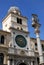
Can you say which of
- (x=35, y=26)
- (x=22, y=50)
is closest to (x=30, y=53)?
(x=22, y=50)

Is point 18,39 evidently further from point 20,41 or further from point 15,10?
point 15,10

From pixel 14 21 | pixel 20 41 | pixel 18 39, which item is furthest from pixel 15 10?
pixel 20 41

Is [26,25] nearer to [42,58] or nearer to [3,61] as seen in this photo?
[3,61]

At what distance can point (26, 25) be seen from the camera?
3716cm

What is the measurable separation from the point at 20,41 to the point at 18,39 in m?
0.59

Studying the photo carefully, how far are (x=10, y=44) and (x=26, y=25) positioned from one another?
23.2 ft

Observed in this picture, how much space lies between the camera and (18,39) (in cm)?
3397

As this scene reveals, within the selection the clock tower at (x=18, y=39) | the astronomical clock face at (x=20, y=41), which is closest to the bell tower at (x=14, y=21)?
the clock tower at (x=18, y=39)

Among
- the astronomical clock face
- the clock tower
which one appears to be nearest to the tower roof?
the clock tower

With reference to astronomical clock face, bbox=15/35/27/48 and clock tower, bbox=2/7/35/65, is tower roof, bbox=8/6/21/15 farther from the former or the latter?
astronomical clock face, bbox=15/35/27/48

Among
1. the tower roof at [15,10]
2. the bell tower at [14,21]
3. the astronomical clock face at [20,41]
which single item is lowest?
the astronomical clock face at [20,41]

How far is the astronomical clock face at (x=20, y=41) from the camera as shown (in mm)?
33681

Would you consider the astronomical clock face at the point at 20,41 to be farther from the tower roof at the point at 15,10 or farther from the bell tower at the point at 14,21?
the tower roof at the point at 15,10

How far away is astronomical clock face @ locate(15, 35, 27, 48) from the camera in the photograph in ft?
111
